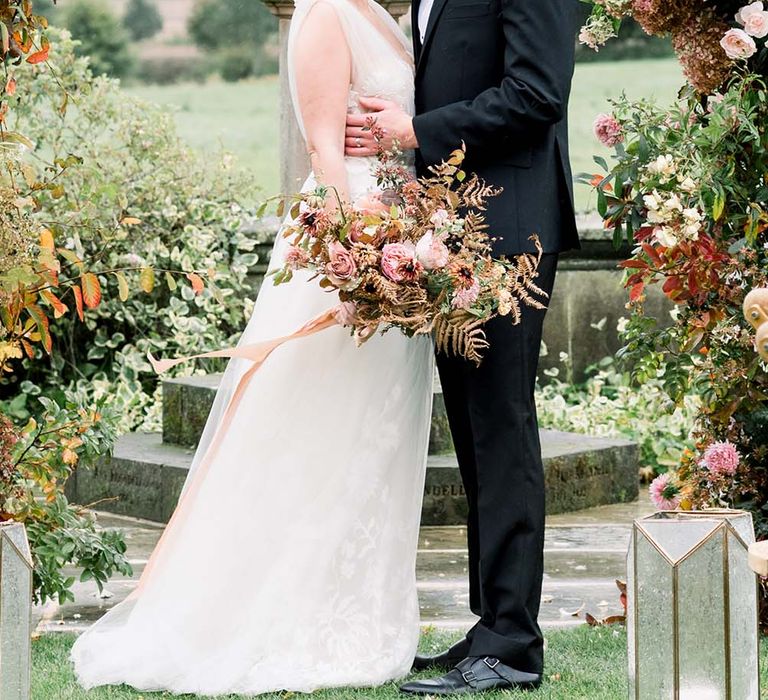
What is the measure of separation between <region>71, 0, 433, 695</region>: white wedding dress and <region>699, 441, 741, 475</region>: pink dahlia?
921 mm

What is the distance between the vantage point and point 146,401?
324 inches

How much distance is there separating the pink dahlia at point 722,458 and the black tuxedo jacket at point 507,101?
89 cm

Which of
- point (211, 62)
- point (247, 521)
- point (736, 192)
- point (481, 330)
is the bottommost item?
point (247, 521)

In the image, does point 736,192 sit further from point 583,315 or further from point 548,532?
point 583,315

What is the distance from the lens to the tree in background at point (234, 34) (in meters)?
17.9

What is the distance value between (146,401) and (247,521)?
4199mm

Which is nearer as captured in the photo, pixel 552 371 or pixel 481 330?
pixel 481 330

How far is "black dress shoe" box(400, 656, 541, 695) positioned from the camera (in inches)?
153

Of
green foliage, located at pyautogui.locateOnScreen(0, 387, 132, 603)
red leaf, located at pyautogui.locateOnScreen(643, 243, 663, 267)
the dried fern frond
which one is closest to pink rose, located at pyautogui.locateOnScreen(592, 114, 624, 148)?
red leaf, located at pyautogui.locateOnScreen(643, 243, 663, 267)

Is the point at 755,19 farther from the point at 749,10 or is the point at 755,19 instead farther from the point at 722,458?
the point at 722,458

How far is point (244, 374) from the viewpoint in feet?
13.8

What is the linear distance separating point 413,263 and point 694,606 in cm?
111

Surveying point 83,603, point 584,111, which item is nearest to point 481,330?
point 83,603

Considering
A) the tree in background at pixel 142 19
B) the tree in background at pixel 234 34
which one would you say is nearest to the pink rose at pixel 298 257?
the tree in background at pixel 234 34
